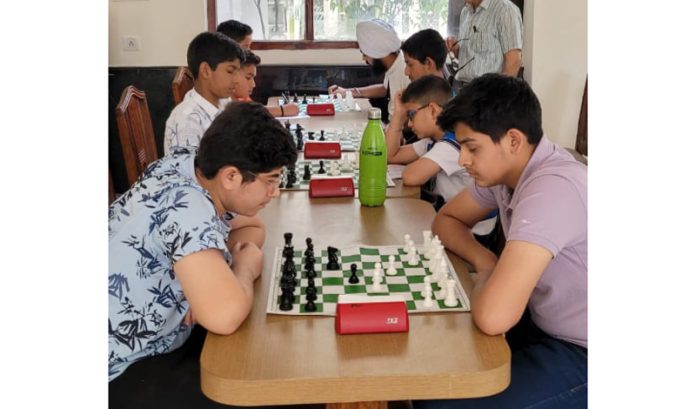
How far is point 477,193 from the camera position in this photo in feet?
6.03

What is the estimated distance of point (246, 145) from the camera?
1383mm

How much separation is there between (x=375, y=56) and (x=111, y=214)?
114 inches

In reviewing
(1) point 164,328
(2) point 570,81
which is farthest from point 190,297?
(2) point 570,81

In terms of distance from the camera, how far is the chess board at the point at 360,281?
4.48 feet

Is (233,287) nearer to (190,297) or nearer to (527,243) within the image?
(190,297)

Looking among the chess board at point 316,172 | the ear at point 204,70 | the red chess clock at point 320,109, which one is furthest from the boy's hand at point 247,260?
the red chess clock at point 320,109

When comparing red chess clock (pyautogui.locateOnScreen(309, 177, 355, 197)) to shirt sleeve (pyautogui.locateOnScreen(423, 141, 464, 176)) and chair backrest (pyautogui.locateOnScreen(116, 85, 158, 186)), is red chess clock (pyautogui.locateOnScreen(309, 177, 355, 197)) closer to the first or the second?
shirt sleeve (pyautogui.locateOnScreen(423, 141, 464, 176))

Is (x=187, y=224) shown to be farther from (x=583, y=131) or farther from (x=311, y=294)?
(x=583, y=131)

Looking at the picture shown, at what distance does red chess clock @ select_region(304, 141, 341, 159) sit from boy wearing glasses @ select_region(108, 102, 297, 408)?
3.94 ft

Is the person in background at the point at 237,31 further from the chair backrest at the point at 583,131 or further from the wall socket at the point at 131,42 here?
the chair backrest at the point at 583,131

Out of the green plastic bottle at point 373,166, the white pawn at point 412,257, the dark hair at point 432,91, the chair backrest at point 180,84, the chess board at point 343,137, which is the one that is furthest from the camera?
the chair backrest at point 180,84

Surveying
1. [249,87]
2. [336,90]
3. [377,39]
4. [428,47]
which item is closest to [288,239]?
[249,87]

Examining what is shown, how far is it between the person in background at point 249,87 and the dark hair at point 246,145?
1.93ft

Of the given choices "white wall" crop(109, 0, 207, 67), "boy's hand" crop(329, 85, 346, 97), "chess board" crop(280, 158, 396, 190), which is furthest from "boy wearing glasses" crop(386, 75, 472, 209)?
"white wall" crop(109, 0, 207, 67)
